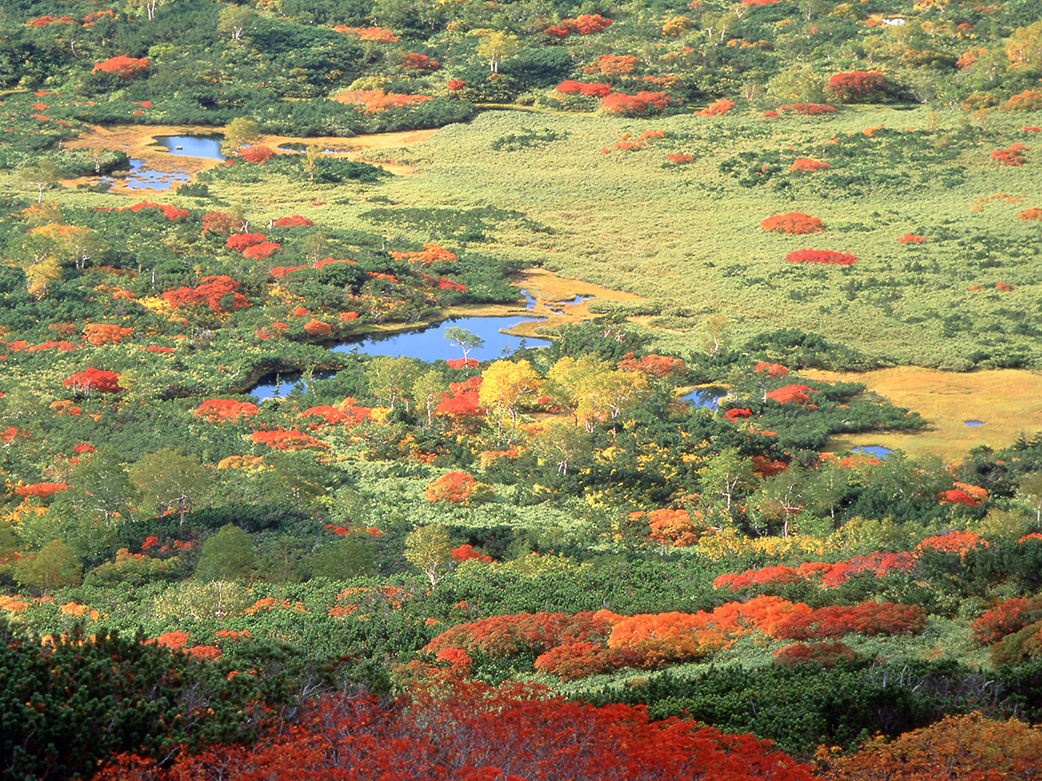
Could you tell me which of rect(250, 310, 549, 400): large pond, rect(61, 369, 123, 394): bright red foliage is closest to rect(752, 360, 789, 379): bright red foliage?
rect(250, 310, 549, 400): large pond

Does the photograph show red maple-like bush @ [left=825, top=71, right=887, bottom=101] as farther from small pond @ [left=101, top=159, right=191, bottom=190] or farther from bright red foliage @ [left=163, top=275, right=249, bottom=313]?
bright red foliage @ [left=163, top=275, right=249, bottom=313]

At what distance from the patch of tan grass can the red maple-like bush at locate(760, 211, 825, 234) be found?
67.5 feet

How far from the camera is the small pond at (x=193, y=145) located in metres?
89.3

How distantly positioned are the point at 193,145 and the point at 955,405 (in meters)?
67.4

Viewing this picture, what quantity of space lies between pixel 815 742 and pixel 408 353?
39.6m

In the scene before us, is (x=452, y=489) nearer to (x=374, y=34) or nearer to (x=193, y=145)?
(x=193, y=145)

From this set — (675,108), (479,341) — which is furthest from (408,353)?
(675,108)

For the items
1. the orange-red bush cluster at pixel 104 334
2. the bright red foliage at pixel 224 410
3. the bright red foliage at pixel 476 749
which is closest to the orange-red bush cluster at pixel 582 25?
the orange-red bush cluster at pixel 104 334

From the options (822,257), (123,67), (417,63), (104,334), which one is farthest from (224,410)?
(123,67)

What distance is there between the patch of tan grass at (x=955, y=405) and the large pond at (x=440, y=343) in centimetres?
1466

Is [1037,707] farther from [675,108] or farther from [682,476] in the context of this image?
[675,108]

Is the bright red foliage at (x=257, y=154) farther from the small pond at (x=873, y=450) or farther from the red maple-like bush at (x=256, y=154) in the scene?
Result: the small pond at (x=873, y=450)

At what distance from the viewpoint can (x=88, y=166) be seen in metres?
82.1

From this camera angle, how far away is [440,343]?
56.1 meters
